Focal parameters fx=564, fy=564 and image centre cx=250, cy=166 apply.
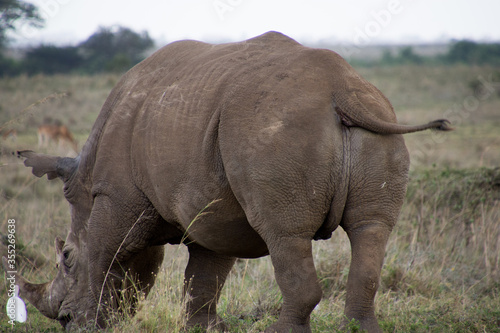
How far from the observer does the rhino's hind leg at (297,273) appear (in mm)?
2982

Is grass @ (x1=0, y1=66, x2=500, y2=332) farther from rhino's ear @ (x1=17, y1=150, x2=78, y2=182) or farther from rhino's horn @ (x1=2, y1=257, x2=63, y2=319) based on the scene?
rhino's ear @ (x1=17, y1=150, x2=78, y2=182)

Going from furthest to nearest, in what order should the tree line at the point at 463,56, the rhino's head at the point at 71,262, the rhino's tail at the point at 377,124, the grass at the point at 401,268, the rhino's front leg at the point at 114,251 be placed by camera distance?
the tree line at the point at 463,56, the rhino's head at the point at 71,262, the grass at the point at 401,268, the rhino's front leg at the point at 114,251, the rhino's tail at the point at 377,124

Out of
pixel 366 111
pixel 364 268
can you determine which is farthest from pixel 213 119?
pixel 364 268

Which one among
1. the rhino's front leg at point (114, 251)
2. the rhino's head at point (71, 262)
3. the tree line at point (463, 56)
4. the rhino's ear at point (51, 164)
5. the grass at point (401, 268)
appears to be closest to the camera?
the rhino's front leg at point (114, 251)

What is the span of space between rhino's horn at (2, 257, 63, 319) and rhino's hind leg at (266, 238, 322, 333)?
2.39 metres

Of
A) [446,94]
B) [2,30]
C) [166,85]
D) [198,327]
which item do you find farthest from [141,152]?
[446,94]

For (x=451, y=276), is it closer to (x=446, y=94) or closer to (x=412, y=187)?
(x=412, y=187)

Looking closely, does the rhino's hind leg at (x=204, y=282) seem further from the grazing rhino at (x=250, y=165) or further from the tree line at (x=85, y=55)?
the tree line at (x=85, y=55)

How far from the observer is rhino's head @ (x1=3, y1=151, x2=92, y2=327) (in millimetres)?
4551

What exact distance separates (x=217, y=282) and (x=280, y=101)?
6.50 feet

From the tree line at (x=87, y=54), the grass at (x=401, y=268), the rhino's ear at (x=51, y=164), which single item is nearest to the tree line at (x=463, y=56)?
the tree line at (x=87, y=54)

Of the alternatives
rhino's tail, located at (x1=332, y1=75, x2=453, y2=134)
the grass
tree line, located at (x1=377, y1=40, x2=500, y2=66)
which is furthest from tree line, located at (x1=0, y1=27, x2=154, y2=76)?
rhino's tail, located at (x1=332, y1=75, x2=453, y2=134)

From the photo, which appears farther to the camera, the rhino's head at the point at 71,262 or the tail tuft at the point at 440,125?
the rhino's head at the point at 71,262

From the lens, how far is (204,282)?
15.1ft
